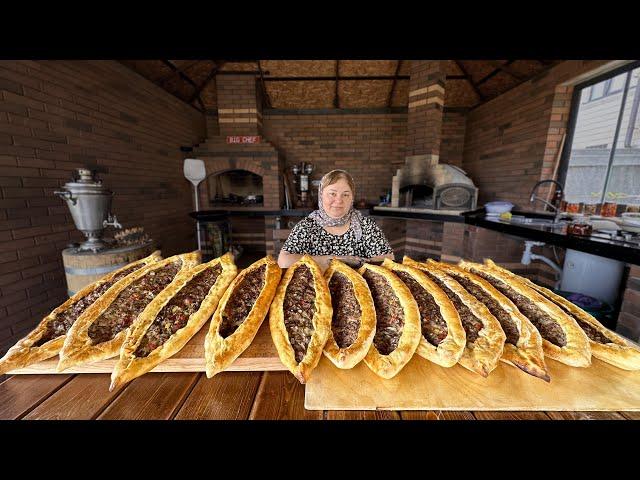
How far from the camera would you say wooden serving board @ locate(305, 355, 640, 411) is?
2.14ft

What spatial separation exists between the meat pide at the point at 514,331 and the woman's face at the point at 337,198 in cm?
124

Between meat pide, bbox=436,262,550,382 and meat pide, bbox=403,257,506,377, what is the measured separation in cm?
5

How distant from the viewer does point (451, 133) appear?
6.97m

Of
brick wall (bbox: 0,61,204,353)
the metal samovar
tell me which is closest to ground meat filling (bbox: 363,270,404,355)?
the metal samovar

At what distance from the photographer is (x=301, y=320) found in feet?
2.86

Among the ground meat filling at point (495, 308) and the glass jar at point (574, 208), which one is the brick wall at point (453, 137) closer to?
the glass jar at point (574, 208)

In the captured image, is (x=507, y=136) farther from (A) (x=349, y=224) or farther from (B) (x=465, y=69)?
(A) (x=349, y=224)

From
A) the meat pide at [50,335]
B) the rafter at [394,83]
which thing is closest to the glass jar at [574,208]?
the rafter at [394,83]

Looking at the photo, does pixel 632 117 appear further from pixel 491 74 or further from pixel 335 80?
pixel 335 80

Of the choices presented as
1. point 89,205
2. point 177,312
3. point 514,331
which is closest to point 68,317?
point 177,312

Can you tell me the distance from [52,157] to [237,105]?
3.90m
